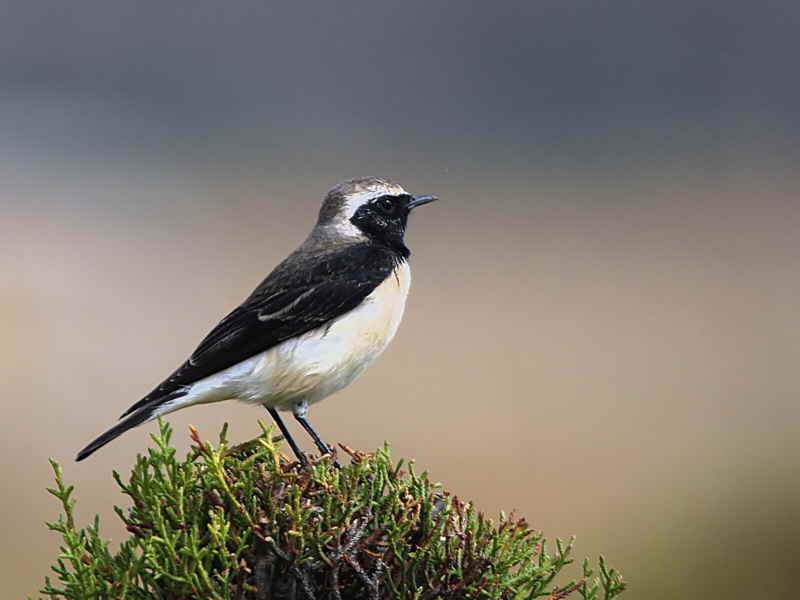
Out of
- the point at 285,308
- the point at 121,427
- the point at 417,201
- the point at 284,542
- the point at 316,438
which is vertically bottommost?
the point at 284,542

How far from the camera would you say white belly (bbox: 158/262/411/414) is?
412 cm

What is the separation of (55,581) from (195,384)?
3952mm

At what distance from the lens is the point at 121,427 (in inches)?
149

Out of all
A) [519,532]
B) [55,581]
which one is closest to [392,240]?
[519,532]

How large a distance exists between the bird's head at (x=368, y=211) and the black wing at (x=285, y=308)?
0.29 metres

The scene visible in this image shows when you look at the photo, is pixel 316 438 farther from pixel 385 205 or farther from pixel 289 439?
pixel 385 205

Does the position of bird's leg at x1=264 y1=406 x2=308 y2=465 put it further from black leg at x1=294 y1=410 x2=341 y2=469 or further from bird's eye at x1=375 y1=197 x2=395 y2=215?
bird's eye at x1=375 y1=197 x2=395 y2=215

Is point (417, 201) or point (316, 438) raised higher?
point (417, 201)

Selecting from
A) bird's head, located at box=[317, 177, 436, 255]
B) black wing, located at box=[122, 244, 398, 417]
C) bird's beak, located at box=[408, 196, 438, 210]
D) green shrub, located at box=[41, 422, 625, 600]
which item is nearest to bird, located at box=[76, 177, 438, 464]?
black wing, located at box=[122, 244, 398, 417]

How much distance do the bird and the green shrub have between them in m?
1.08

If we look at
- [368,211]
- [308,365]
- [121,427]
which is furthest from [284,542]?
[368,211]

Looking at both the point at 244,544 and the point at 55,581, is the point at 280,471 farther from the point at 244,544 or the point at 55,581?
the point at 55,581

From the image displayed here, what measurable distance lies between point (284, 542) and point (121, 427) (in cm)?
120

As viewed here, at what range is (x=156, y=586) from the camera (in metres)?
2.71
